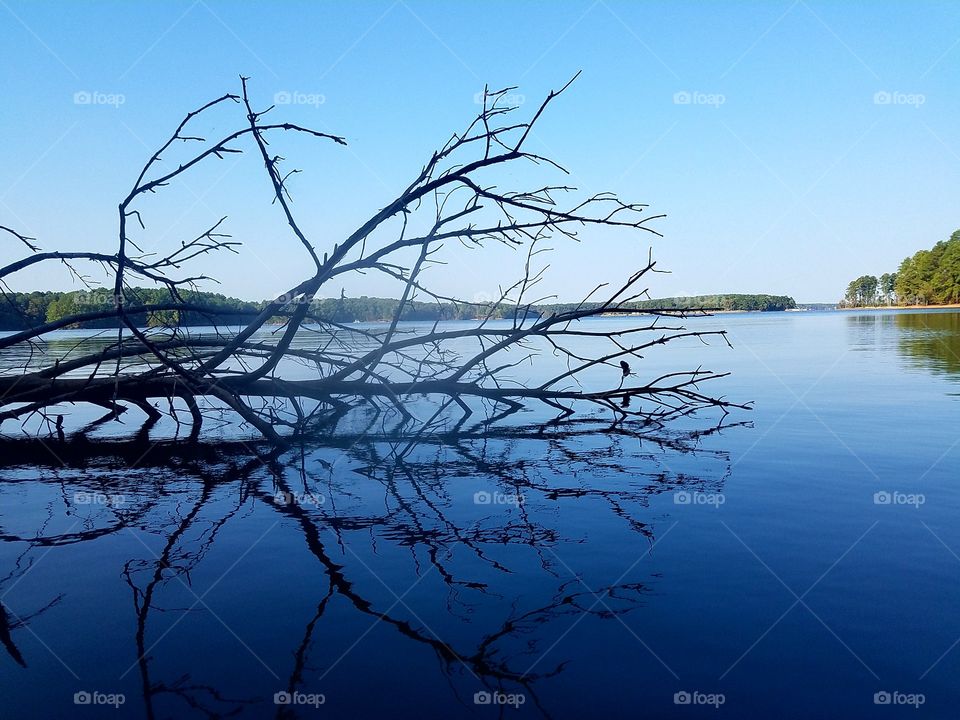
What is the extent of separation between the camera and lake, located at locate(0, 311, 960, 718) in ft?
10.9

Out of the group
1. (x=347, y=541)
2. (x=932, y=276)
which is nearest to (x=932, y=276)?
(x=932, y=276)

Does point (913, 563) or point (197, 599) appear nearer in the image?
point (197, 599)

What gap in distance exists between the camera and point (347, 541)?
5465 millimetres

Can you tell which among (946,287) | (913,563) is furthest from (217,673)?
(946,287)

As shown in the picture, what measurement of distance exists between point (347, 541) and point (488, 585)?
1.43 meters

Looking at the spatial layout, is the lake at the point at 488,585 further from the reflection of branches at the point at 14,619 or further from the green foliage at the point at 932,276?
the green foliage at the point at 932,276

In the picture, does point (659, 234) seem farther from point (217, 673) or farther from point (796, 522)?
point (217, 673)

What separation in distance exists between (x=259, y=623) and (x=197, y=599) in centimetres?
61

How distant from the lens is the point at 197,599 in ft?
14.4

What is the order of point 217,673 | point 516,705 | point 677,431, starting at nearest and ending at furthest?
1. point 516,705
2. point 217,673
3. point 677,431

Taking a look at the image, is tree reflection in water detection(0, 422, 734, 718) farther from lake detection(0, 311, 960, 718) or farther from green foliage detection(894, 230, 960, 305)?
green foliage detection(894, 230, 960, 305)

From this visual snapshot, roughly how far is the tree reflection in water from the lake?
0.02 metres

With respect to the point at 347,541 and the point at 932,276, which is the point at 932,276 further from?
Answer: the point at 347,541

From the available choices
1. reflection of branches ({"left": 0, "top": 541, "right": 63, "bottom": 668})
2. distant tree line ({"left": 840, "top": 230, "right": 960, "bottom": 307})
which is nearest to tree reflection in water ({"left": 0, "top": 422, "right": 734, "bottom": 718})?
reflection of branches ({"left": 0, "top": 541, "right": 63, "bottom": 668})
